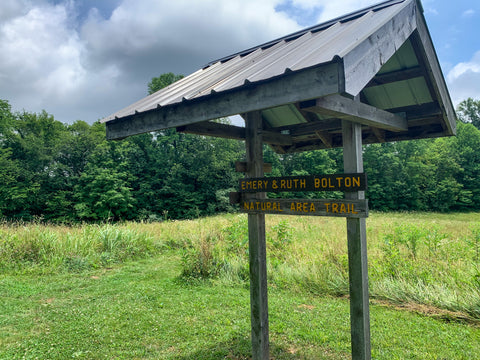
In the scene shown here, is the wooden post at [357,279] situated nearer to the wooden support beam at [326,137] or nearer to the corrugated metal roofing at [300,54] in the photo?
the corrugated metal roofing at [300,54]

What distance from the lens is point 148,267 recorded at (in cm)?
820

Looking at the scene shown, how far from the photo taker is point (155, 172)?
102 ft

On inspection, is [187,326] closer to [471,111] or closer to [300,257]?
[300,257]

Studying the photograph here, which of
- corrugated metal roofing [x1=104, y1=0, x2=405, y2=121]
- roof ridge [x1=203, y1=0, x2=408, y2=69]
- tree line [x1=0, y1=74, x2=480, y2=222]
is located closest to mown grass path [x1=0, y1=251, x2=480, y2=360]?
corrugated metal roofing [x1=104, y1=0, x2=405, y2=121]

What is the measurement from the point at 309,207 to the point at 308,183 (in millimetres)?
227

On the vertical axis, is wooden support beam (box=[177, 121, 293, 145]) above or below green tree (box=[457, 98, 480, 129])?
below

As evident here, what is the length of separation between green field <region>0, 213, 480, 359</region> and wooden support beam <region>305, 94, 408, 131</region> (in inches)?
109

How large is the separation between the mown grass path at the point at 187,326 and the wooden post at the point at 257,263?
0.64 meters

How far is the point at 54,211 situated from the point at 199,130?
27.8 m

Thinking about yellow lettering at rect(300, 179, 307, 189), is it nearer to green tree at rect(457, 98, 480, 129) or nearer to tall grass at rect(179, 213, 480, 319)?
tall grass at rect(179, 213, 480, 319)

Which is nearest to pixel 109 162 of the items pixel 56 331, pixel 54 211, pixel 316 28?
pixel 54 211

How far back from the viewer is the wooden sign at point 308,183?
103 inches

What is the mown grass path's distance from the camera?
3.89m

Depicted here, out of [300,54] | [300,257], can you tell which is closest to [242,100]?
[300,54]
